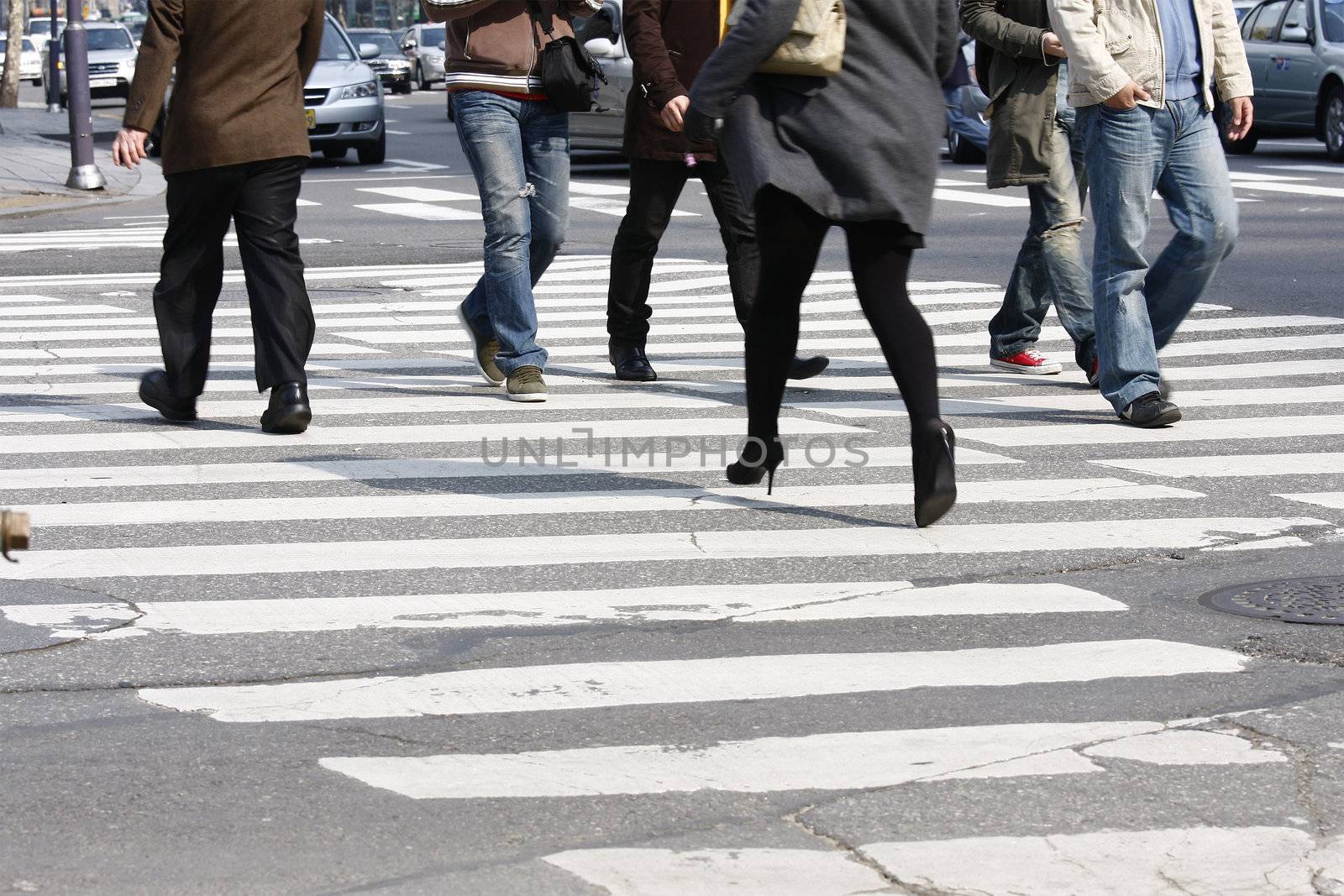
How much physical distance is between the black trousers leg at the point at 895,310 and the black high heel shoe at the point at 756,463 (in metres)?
0.54

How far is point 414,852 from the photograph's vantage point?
3.33 metres

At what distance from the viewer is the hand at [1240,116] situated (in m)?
7.35

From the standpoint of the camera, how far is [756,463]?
6.12 m

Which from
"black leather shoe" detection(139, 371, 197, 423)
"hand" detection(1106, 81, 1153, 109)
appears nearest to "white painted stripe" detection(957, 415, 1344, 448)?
"hand" detection(1106, 81, 1153, 109)

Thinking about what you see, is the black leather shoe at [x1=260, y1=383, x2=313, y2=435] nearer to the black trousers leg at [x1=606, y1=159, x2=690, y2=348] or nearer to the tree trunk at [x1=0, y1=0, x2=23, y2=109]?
the black trousers leg at [x1=606, y1=159, x2=690, y2=348]

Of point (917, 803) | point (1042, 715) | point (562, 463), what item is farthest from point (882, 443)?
point (917, 803)

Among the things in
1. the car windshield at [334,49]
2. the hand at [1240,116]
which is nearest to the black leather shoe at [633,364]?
the hand at [1240,116]

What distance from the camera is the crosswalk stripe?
3648 millimetres

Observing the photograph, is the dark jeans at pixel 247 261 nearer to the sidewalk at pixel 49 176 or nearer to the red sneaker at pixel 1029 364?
the red sneaker at pixel 1029 364

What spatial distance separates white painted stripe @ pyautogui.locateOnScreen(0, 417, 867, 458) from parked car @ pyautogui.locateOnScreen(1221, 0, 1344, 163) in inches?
630

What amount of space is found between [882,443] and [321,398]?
2366 mm

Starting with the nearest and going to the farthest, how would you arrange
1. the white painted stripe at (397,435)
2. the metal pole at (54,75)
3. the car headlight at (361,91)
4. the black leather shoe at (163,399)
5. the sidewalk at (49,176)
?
1. the white painted stripe at (397,435)
2. the black leather shoe at (163,399)
3. the sidewalk at (49,176)
4. the car headlight at (361,91)
5. the metal pole at (54,75)

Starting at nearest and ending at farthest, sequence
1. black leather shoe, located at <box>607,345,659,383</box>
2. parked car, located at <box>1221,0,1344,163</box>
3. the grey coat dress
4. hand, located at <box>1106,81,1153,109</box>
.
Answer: the grey coat dress → hand, located at <box>1106,81,1153,109</box> → black leather shoe, located at <box>607,345,659,383</box> → parked car, located at <box>1221,0,1344,163</box>

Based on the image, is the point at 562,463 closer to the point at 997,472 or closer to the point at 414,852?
the point at 997,472
